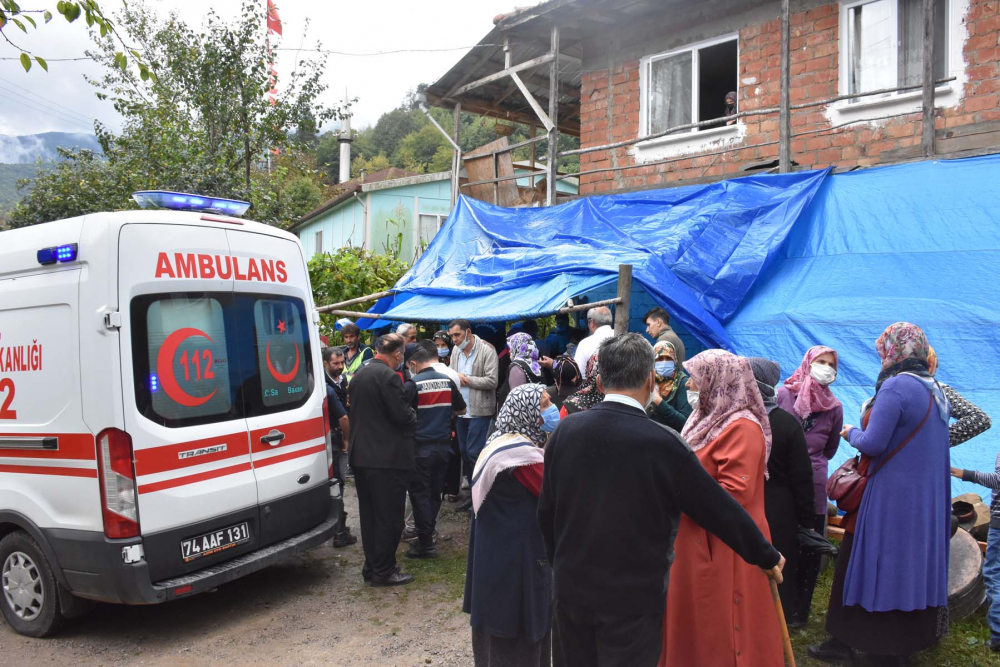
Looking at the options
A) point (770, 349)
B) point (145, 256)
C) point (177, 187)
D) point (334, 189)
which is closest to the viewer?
point (145, 256)

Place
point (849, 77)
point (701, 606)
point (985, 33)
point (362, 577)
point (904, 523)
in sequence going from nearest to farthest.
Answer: point (701, 606) → point (904, 523) → point (362, 577) → point (985, 33) → point (849, 77)

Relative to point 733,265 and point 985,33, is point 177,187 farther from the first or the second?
point 985,33

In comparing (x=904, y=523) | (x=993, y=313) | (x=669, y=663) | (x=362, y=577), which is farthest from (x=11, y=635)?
(x=993, y=313)

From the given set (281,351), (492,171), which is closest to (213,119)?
(492,171)

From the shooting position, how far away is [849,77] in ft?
29.4

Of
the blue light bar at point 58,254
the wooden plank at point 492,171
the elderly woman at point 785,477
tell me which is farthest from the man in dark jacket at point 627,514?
the wooden plank at point 492,171

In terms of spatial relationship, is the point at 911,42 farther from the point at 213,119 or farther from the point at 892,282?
the point at 213,119

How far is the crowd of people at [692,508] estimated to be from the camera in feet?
8.04

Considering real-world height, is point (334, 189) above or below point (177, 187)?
above

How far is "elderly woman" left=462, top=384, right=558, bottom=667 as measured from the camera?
3.11 metres

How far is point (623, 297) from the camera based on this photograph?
6523 millimetres

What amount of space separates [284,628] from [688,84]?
29.7 ft

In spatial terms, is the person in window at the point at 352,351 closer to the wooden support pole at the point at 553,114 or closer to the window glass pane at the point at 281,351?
the window glass pane at the point at 281,351

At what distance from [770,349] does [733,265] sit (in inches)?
42.8
